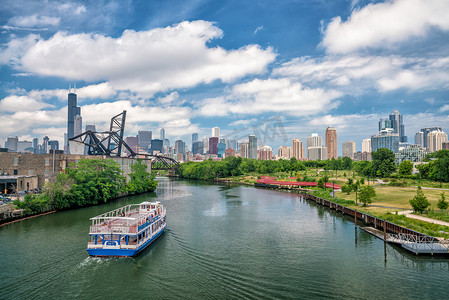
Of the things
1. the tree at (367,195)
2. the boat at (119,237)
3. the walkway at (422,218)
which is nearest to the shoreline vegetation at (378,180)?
the tree at (367,195)

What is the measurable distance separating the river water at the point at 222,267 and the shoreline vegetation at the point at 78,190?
5300 mm

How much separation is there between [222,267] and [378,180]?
106m

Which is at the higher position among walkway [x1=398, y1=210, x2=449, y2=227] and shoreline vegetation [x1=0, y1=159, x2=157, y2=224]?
shoreline vegetation [x1=0, y1=159, x2=157, y2=224]

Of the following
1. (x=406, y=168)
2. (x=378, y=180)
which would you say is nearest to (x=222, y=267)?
(x=406, y=168)

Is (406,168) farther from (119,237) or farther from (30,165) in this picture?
(30,165)

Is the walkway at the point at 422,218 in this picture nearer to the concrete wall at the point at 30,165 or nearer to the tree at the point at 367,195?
the tree at the point at 367,195

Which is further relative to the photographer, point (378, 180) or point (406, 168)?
point (378, 180)

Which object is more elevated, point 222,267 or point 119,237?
point 119,237

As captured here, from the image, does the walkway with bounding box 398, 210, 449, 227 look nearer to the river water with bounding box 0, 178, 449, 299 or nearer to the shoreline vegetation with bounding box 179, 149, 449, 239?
the shoreline vegetation with bounding box 179, 149, 449, 239

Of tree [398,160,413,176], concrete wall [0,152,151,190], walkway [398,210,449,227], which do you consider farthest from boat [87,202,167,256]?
tree [398,160,413,176]

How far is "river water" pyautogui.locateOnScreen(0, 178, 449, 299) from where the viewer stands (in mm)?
23297

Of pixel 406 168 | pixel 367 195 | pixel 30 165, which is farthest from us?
pixel 406 168

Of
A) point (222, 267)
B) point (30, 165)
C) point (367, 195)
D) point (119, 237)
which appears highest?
point (30, 165)

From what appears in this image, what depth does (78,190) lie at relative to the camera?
2346 inches
